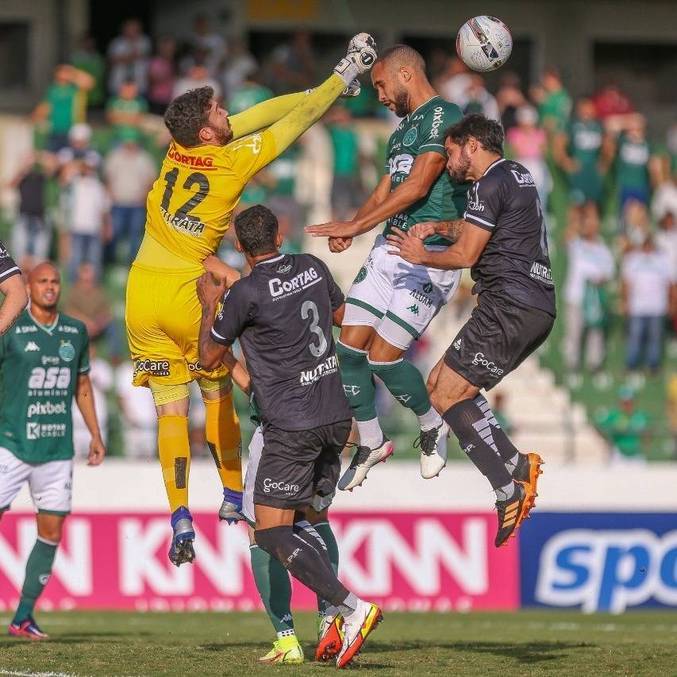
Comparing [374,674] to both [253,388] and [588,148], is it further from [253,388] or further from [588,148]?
[588,148]

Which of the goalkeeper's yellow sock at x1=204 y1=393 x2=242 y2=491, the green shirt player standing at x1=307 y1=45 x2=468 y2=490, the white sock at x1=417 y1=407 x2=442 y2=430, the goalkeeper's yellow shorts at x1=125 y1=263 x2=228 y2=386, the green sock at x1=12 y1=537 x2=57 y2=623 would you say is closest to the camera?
the goalkeeper's yellow shorts at x1=125 y1=263 x2=228 y2=386

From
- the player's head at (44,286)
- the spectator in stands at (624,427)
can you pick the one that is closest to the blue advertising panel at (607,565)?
the spectator in stands at (624,427)

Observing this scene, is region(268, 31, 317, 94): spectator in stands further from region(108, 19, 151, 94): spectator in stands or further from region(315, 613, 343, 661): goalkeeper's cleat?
region(315, 613, 343, 661): goalkeeper's cleat

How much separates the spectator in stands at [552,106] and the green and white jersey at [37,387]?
12.9 metres

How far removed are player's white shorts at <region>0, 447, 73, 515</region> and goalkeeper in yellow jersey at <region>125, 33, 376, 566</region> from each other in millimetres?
2024

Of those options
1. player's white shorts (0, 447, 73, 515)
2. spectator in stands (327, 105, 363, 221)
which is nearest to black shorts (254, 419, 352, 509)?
player's white shorts (0, 447, 73, 515)

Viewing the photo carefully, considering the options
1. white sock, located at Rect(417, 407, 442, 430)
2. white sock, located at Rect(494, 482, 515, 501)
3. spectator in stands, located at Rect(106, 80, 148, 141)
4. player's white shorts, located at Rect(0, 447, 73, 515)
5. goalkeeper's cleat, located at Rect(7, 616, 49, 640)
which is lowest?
goalkeeper's cleat, located at Rect(7, 616, 49, 640)

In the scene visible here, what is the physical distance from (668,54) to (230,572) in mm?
16273

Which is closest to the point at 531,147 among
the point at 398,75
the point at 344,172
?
the point at 344,172

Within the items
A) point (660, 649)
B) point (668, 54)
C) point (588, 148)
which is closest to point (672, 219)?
point (588, 148)

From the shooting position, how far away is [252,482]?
37.1ft

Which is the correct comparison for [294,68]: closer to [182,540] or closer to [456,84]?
[456,84]

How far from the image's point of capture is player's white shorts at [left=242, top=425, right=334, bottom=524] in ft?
36.9

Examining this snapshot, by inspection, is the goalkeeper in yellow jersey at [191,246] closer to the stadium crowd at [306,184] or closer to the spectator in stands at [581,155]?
the stadium crowd at [306,184]
